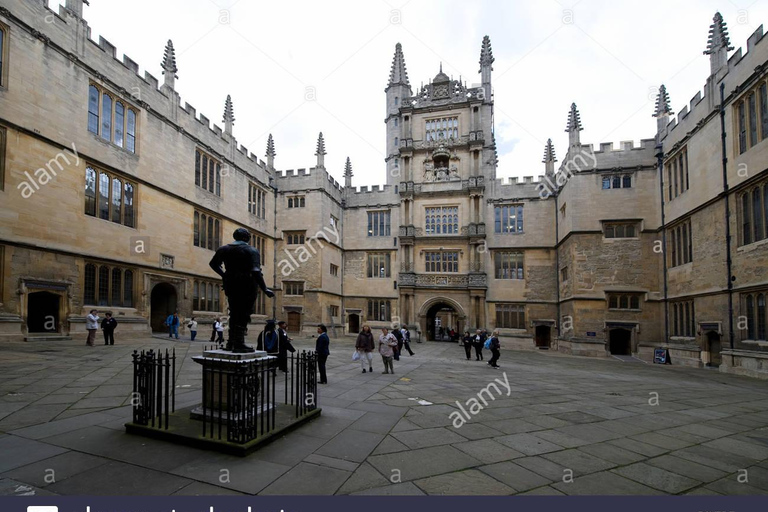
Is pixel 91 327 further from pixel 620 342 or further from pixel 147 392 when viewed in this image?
pixel 620 342

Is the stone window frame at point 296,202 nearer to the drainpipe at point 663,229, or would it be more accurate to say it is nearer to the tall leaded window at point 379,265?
the tall leaded window at point 379,265

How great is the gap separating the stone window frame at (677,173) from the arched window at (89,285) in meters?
27.0

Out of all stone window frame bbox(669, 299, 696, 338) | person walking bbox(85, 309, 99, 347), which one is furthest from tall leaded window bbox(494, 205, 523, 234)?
person walking bbox(85, 309, 99, 347)

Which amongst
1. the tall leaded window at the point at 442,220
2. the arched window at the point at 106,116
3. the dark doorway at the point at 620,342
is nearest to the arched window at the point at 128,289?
the arched window at the point at 106,116

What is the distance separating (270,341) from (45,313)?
37.9ft

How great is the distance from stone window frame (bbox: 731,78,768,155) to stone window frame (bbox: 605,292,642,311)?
31.5 ft

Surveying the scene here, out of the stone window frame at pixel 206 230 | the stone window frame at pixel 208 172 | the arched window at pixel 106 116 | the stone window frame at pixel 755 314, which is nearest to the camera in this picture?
the stone window frame at pixel 755 314

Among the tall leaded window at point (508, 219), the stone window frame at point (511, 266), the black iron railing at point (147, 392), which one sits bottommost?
the black iron railing at point (147, 392)

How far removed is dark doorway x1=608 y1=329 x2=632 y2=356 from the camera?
76.1 ft

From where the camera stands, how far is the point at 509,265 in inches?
1160

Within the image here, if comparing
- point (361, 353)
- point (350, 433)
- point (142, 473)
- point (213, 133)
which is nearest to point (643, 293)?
point (361, 353)

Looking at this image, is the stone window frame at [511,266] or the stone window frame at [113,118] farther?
the stone window frame at [511,266]

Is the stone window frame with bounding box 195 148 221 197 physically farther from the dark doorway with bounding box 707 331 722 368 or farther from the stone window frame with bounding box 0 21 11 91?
the dark doorway with bounding box 707 331 722 368

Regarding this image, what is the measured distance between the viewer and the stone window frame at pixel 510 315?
93.8ft
